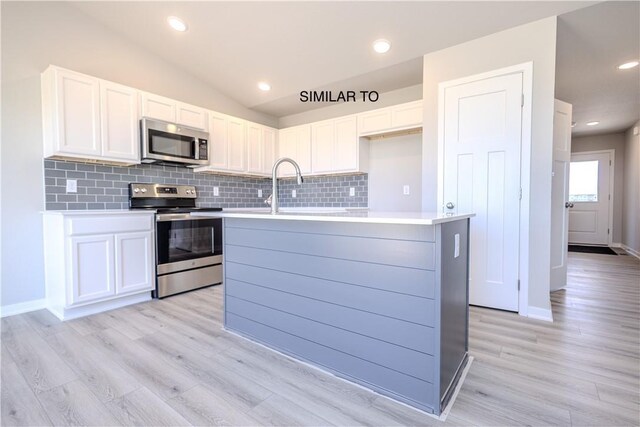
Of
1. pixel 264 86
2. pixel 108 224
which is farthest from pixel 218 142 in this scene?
pixel 108 224

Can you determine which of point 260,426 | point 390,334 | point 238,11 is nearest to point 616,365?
point 390,334

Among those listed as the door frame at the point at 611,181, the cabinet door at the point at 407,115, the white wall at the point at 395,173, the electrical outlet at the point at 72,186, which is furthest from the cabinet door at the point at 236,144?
the door frame at the point at 611,181

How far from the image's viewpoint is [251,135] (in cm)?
443

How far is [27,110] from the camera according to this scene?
2.71m

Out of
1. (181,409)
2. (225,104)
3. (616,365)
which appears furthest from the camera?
→ (225,104)

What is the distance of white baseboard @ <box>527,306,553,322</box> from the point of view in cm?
251

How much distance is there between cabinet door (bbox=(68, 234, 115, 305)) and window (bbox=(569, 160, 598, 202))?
26.4 ft

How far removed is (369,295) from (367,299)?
3 centimetres

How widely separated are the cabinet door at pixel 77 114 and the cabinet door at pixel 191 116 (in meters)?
0.84

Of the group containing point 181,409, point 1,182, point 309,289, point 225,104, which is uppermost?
point 225,104

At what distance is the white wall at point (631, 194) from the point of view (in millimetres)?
5195

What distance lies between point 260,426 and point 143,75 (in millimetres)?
3732

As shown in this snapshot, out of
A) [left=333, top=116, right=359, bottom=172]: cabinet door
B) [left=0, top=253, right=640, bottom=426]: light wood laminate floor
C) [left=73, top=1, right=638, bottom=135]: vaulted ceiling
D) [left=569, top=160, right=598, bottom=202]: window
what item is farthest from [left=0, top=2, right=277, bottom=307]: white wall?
[left=569, top=160, right=598, bottom=202]: window

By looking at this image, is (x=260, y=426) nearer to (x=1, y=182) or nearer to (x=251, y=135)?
(x=1, y=182)
